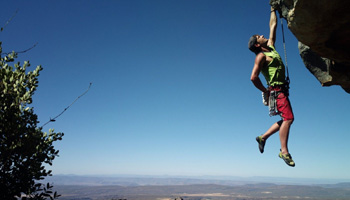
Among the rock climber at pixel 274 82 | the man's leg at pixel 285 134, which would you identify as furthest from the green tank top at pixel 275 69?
the man's leg at pixel 285 134

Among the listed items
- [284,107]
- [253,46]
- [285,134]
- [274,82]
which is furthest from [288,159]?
[253,46]

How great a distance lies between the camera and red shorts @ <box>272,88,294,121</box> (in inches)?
209

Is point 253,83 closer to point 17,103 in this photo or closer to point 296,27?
point 296,27

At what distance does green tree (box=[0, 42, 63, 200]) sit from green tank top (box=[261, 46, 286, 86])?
838 centimetres

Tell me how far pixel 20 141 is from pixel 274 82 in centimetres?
929

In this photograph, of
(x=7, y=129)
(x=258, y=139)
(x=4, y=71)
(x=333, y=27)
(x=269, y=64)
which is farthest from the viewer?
(x=4, y=71)

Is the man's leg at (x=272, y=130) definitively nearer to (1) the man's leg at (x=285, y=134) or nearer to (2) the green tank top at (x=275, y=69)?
(1) the man's leg at (x=285, y=134)

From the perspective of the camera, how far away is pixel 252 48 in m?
5.72

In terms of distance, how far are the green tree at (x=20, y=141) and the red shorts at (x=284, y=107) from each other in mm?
8210

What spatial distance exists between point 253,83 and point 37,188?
29.0ft

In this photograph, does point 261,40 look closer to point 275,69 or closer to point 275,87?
point 275,69

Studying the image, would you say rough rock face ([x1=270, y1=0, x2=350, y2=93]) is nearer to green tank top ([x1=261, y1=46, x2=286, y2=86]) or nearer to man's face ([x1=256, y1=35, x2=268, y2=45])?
man's face ([x1=256, y1=35, x2=268, y2=45])

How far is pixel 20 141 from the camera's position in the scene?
28.3 ft

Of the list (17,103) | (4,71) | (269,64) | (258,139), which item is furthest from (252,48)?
(4,71)
